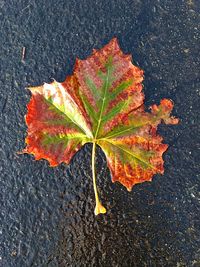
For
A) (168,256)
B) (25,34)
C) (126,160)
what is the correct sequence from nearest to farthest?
(126,160) → (168,256) → (25,34)

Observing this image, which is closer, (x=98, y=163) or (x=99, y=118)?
(x=99, y=118)

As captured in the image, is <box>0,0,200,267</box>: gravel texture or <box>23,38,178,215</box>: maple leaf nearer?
<box>23,38,178,215</box>: maple leaf

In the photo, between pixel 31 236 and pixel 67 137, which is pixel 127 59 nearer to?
pixel 67 137

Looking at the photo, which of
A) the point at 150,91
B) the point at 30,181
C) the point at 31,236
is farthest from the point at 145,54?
the point at 31,236

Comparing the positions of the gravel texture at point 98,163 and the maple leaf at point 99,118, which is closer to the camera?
the maple leaf at point 99,118
